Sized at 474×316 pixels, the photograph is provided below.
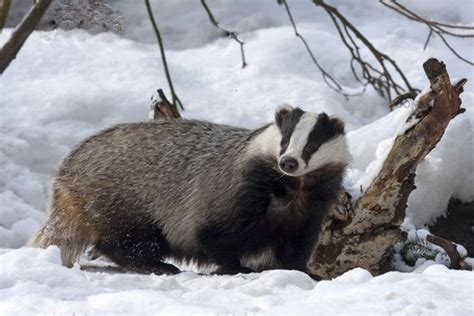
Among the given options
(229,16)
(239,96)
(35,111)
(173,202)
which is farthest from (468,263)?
(229,16)

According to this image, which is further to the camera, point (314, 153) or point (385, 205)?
point (385, 205)

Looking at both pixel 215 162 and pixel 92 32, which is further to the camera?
pixel 92 32

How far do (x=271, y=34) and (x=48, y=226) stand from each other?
5075 millimetres

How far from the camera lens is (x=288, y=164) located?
4336mm

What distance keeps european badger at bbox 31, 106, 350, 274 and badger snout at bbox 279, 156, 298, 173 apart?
0.76 ft

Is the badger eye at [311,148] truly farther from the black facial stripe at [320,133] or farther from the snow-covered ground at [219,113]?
the snow-covered ground at [219,113]

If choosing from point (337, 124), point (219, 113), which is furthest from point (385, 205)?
point (219, 113)

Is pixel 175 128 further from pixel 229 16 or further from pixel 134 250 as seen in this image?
pixel 229 16

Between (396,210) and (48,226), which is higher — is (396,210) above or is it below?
above

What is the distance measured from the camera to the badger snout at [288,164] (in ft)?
14.2

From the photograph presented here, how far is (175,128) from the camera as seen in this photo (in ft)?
17.3

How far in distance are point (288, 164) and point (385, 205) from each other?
1160mm

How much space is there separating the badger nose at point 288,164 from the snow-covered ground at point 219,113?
560 mm

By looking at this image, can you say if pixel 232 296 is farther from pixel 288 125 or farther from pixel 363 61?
pixel 363 61
